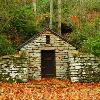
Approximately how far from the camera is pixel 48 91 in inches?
658

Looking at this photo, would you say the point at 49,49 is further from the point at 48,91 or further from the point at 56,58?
the point at 48,91

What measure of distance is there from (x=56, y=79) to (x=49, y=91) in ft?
15.3

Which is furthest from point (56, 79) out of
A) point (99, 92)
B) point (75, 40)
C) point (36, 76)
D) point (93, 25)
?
point (93, 25)

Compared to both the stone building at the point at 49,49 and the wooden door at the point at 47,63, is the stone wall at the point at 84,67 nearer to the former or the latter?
the stone building at the point at 49,49

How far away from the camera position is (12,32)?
27.8 m

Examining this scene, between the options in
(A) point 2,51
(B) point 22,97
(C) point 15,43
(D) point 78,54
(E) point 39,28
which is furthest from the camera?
(E) point 39,28

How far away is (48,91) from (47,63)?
611cm

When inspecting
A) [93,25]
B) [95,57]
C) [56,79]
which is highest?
[93,25]

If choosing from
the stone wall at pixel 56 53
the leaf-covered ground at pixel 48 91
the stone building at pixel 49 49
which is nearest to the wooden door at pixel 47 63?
the stone building at pixel 49 49

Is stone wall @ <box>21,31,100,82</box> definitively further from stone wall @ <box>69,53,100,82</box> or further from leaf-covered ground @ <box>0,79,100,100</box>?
leaf-covered ground @ <box>0,79,100,100</box>

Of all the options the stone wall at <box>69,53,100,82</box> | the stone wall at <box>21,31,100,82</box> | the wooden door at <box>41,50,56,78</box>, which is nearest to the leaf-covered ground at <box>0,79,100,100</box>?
the stone wall at <box>69,53,100,82</box>

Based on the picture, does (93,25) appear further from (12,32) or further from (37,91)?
(37,91)

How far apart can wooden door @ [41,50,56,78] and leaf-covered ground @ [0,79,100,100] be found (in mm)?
1811

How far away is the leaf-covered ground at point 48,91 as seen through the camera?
1473cm
